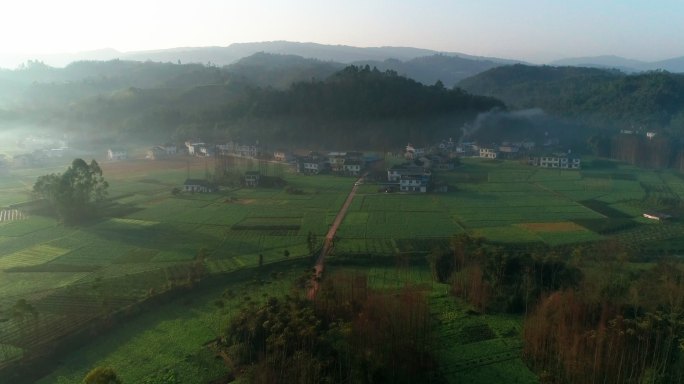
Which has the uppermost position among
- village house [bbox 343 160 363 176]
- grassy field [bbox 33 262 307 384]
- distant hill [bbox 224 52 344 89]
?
distant hill [bbox 224 52 344 89]

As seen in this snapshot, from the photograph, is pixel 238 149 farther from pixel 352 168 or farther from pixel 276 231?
pixel 276 231

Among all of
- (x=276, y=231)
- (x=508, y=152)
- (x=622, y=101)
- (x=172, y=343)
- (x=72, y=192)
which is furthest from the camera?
(x=622, y=101)

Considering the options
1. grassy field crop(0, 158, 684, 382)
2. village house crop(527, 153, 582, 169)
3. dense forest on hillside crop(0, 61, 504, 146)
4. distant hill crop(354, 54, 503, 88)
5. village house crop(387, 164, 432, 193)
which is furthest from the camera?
distant hill crop(354, 54, 503, 88)

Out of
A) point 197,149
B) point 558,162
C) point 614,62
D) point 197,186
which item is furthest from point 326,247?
point 614,62

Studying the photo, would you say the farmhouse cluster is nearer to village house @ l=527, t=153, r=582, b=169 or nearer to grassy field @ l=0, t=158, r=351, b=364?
village house @ l=527, t=153, r=582, b=169

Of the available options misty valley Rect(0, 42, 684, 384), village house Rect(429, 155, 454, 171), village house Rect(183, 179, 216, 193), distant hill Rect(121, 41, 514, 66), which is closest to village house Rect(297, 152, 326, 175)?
misty valley Rect(0, 42, 684, 384)

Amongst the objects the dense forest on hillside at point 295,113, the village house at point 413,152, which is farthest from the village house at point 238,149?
the village house at point 413,152

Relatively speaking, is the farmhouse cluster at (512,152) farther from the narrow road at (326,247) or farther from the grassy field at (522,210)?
the narrow road at (326,247)
